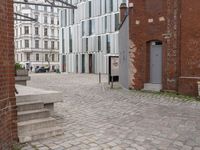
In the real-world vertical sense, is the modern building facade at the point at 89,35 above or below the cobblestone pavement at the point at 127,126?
above

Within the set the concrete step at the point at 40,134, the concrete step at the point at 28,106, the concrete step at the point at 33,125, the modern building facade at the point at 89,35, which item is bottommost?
the concrete step at the point at 40,134

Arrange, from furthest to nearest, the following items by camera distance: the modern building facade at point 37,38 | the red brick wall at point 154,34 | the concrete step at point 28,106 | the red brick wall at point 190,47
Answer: the modern building facade at point 37,38
the red brick wall at point 154,34
the red brick wall at point 190,47
the concrete step at point 28,106

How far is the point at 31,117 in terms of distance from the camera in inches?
254

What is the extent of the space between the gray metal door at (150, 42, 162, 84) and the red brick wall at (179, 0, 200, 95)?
5.51ft

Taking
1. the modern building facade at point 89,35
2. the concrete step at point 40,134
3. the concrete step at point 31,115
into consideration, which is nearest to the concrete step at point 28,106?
the concrete step at point 31,115

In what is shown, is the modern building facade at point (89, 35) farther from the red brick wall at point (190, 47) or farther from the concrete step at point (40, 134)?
the concrete step at point (40, 134)

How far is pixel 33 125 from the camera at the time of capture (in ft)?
20.4

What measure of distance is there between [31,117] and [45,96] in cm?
116

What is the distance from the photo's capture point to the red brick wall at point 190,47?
12836 millimetres

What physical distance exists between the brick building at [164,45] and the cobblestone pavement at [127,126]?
2.46m

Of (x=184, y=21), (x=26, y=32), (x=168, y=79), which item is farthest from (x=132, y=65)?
(x=26, y=32)

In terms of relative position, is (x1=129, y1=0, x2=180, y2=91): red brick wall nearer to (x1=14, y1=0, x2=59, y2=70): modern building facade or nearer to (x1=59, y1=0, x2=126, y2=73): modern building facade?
(x1=59, y1=0, x2=126, y2=73): modern building facade

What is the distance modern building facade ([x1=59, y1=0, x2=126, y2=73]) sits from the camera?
134 feet

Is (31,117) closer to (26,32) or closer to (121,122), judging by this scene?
(121,122)
